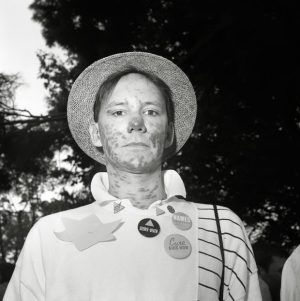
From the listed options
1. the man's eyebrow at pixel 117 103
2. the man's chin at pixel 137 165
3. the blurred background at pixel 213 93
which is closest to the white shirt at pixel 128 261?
the man's chin at pixel 137 165

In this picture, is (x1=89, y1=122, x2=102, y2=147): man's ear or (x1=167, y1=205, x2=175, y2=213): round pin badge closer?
(x1=167, y1=205, x2=175, y2=213): round pin badge

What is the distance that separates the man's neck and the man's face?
1.3 inches

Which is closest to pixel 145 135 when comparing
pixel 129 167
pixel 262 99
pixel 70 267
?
pixel 129 167

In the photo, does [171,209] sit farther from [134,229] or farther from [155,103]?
[155,103]

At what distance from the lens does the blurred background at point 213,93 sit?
16.4 feet

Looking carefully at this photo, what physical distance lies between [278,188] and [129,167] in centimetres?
524

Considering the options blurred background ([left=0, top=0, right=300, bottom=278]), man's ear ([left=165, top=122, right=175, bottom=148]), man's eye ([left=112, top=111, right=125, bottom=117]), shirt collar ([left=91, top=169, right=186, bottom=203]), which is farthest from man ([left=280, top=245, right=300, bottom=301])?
blurred background ([left=0, top=0, right=300, bottom=278])

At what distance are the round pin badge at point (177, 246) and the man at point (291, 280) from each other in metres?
0.74

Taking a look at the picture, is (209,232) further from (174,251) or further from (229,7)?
(229,7)

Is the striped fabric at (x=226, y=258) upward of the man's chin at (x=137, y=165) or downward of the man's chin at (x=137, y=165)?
downward

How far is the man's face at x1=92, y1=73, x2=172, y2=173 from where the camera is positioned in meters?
1.69

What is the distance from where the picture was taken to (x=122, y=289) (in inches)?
54.5

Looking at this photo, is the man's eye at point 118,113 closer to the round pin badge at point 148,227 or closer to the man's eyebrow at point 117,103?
the man's eyebrow at point 117,103

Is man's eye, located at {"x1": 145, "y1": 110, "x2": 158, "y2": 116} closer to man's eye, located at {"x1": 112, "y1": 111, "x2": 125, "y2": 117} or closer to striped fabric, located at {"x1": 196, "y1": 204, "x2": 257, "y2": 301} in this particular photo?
man's eye, located at {"x1": 112, "y1": 111, "x2": 125, "y2": 117}
